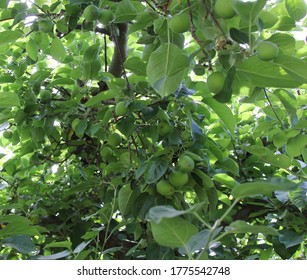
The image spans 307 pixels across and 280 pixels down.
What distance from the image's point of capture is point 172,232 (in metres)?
0.83

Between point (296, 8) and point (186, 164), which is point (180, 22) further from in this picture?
point (186, 164)

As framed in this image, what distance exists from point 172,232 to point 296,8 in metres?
0.72

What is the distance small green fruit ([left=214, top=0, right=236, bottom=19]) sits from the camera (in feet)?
3.28

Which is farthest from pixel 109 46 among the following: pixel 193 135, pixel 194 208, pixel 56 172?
pixel 194 208

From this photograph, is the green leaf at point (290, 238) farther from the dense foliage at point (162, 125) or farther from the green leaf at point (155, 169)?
the green leaf at point (155, 169)

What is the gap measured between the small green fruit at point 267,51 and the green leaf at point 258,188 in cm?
32

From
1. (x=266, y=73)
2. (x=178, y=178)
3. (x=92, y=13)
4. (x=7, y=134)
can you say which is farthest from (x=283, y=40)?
(x=7, y=134)

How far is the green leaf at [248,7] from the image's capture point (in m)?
0.97

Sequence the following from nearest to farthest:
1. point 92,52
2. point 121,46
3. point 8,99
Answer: point 8,99, point 92,52, point 121,46

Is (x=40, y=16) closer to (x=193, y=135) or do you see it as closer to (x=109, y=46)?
(x=193, y=135)

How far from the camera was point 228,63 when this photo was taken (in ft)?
3.52

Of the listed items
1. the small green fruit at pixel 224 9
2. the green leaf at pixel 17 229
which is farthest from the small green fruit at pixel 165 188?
the small green fruit at pixel 224 9

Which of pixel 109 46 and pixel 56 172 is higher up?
pixel 109 46

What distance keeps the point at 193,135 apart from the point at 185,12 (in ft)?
1.51
